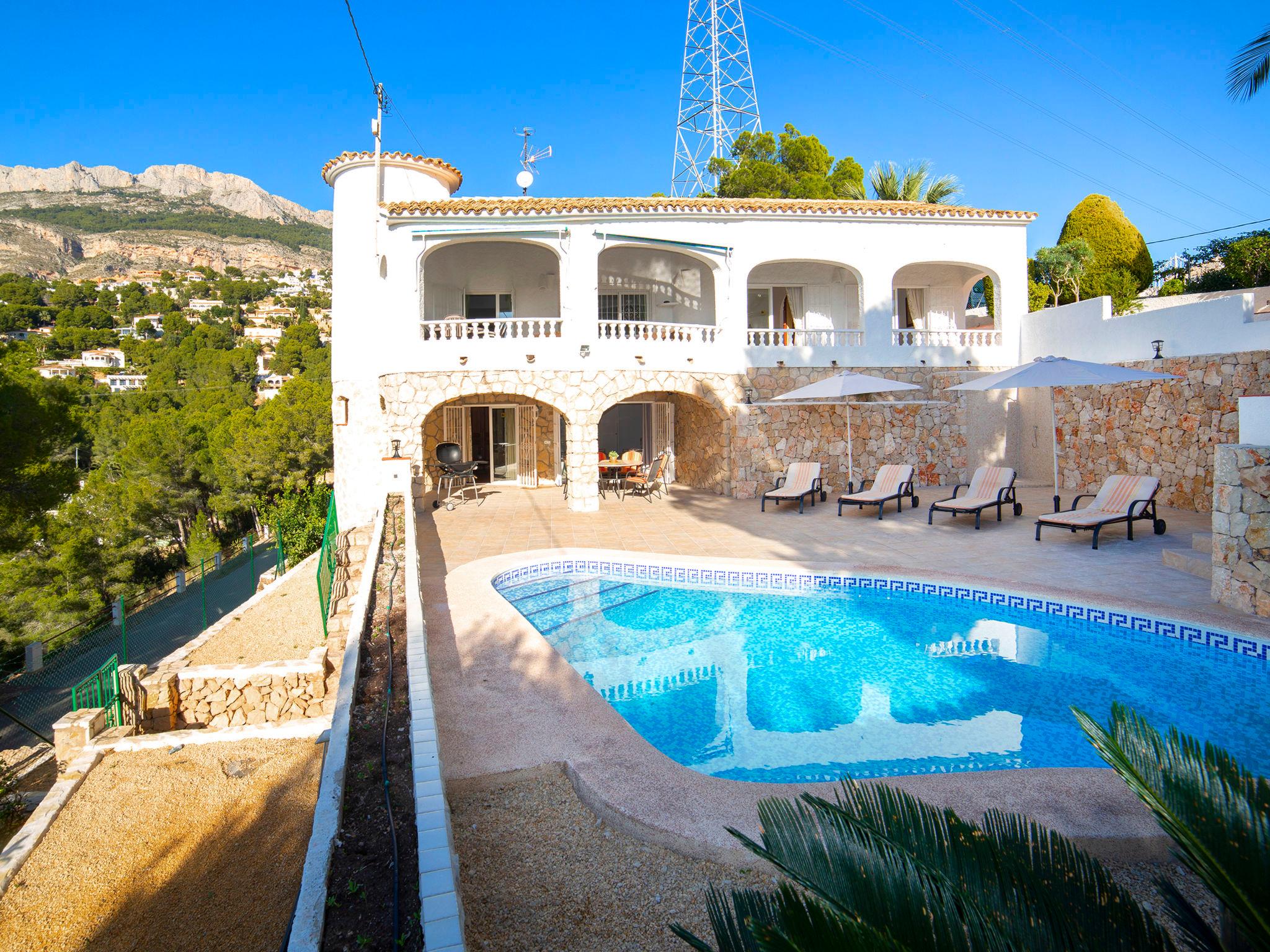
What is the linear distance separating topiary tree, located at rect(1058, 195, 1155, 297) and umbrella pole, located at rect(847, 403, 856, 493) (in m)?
11.0

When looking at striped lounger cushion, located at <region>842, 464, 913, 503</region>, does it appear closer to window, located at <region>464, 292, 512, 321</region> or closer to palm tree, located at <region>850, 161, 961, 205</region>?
window, located at <region>464, 292, 512, 321</region>

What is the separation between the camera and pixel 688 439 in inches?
776

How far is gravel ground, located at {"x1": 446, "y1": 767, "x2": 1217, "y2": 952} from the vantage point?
10.7ft

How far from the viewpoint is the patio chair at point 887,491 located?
45.8ft

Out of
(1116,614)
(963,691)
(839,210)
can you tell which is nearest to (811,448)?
(839,210)

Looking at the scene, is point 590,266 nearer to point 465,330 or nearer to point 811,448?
point 465,330

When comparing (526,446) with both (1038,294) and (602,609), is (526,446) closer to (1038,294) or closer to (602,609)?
(602,609)

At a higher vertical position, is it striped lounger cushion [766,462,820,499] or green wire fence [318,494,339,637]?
striped lounger cushion [766,462,820,499]

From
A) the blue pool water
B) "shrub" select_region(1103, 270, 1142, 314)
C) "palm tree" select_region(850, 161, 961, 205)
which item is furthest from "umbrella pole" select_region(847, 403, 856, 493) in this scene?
"palm tree" select_region(850, 161, 961, 205)

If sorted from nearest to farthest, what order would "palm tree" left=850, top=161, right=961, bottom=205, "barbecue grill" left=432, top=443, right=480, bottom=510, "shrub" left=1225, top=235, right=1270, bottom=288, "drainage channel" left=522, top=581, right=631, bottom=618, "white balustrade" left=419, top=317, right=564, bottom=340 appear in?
"drainage channel" left=522, top=581, right=631, bottom=618, "white balustrade" left=419, top=317, right=564, bottom=340, "barbecue grill" left=432, top=443, right=480, bottom=510, "shrub" left=1225, top=235, right=1270, bottom=288, "palm tree" left=850, top=161, right=961, bottom=205

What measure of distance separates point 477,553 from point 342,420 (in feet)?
29.4

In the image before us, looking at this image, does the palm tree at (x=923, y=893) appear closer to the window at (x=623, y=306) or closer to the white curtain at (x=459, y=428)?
the white curtain at (x=459, y=428)

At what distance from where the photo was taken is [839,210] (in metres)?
17.1

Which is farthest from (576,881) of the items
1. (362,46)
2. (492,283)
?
(492,283)
